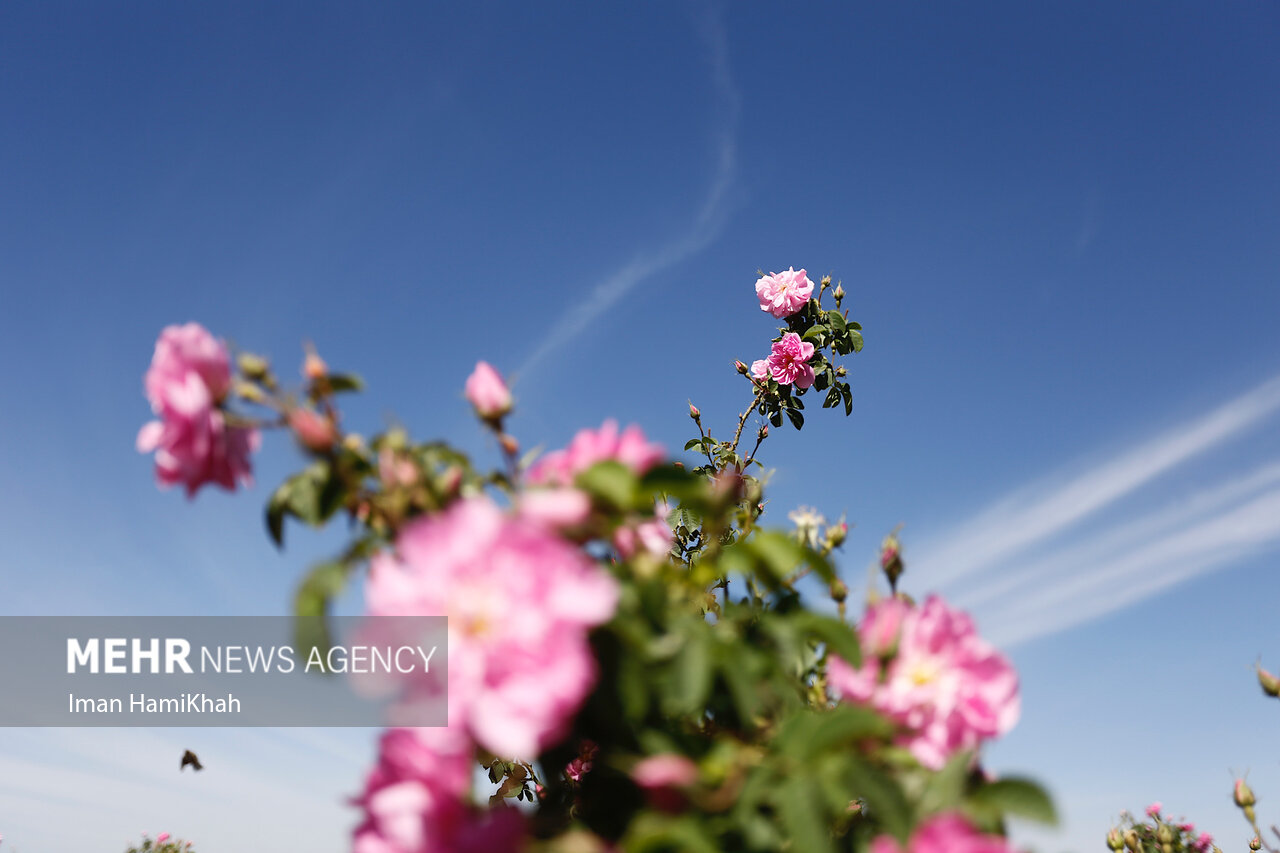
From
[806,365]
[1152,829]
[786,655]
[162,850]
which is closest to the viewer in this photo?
[786,655]

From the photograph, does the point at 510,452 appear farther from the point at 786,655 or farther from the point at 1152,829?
Answer: the point at 1152,829

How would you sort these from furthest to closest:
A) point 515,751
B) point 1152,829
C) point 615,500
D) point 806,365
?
point 806,365 < point 1152,829 < point 615,500 < point 515,751

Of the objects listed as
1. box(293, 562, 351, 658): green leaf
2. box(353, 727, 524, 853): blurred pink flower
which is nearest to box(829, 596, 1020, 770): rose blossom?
box(353, 727, 524, 853): blurred pink flower

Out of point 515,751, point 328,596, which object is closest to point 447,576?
point 515,751

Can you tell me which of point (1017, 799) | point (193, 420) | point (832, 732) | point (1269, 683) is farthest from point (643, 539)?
point (1269, 683)

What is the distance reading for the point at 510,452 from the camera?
4.65 ft

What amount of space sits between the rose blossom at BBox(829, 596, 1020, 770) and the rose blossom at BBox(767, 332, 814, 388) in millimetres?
3905

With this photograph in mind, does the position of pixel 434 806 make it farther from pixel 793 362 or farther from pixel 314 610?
pixel 793 362

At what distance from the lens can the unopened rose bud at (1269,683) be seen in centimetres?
254

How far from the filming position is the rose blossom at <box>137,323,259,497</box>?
1373mm

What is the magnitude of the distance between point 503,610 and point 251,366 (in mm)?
747

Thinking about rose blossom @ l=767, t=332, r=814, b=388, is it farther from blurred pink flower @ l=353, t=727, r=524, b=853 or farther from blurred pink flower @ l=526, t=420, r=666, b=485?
blurred pink flower @ l=353, t=727, r=524, b=853

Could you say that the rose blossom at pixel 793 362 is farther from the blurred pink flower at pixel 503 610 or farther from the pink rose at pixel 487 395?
the blurred pink flower at pixel 503 610

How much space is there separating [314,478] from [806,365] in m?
4.14
